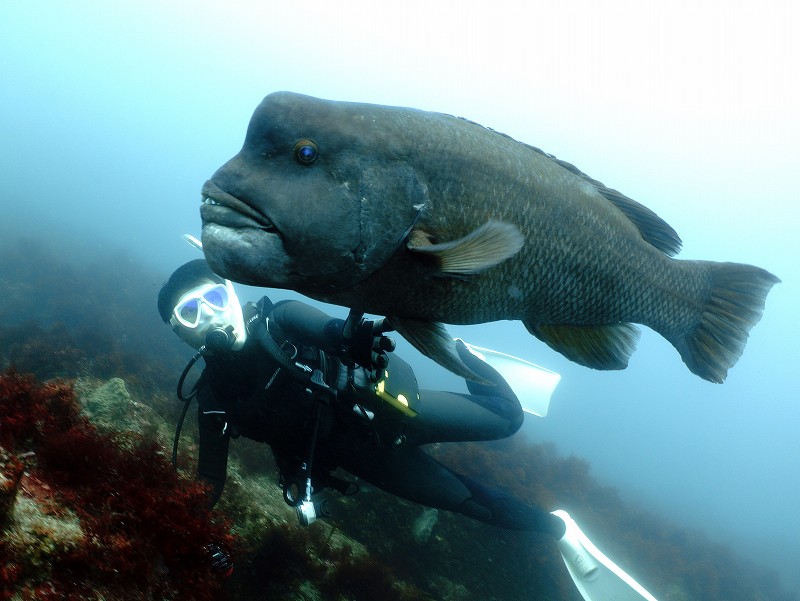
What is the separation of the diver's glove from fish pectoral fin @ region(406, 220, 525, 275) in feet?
3.17

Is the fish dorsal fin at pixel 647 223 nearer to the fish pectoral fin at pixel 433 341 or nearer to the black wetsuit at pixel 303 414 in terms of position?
the fish pectoral fin at pixel 433 341

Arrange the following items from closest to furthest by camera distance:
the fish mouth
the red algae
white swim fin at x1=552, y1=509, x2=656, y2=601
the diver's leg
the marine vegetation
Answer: the fish mouth, the red algae, the marine vegetation, the diver's leg, white swim fin at x1=552, y1=509, x2=656, y2=601

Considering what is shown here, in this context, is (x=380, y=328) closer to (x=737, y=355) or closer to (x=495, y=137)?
(x=495, y=137)

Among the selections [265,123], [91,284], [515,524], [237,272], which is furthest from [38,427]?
[91,284]

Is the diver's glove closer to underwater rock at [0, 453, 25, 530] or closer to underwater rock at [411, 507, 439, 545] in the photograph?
underwater rock at [0, 453, 25, 530]

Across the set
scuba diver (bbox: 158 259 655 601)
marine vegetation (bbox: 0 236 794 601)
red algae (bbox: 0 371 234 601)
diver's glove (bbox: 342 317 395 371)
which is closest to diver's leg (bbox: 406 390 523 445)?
scuba diver (bbox: 158 259 655 601)

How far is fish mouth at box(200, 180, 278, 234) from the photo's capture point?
1.51 metres

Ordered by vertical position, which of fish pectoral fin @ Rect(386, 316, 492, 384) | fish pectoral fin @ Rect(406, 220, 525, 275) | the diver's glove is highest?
fish pectoral fin @ Rect(406, 220, 525, 275)

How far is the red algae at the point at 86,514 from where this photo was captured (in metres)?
1.73

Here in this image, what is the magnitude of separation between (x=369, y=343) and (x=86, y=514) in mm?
1606

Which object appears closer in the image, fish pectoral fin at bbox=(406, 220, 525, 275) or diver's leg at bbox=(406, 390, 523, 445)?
fish pectoral fin at bbox=(406, 220, 525, 275)

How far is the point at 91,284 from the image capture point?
798 inches

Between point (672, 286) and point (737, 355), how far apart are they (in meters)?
0.61

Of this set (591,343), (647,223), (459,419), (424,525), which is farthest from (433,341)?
(424,525)
